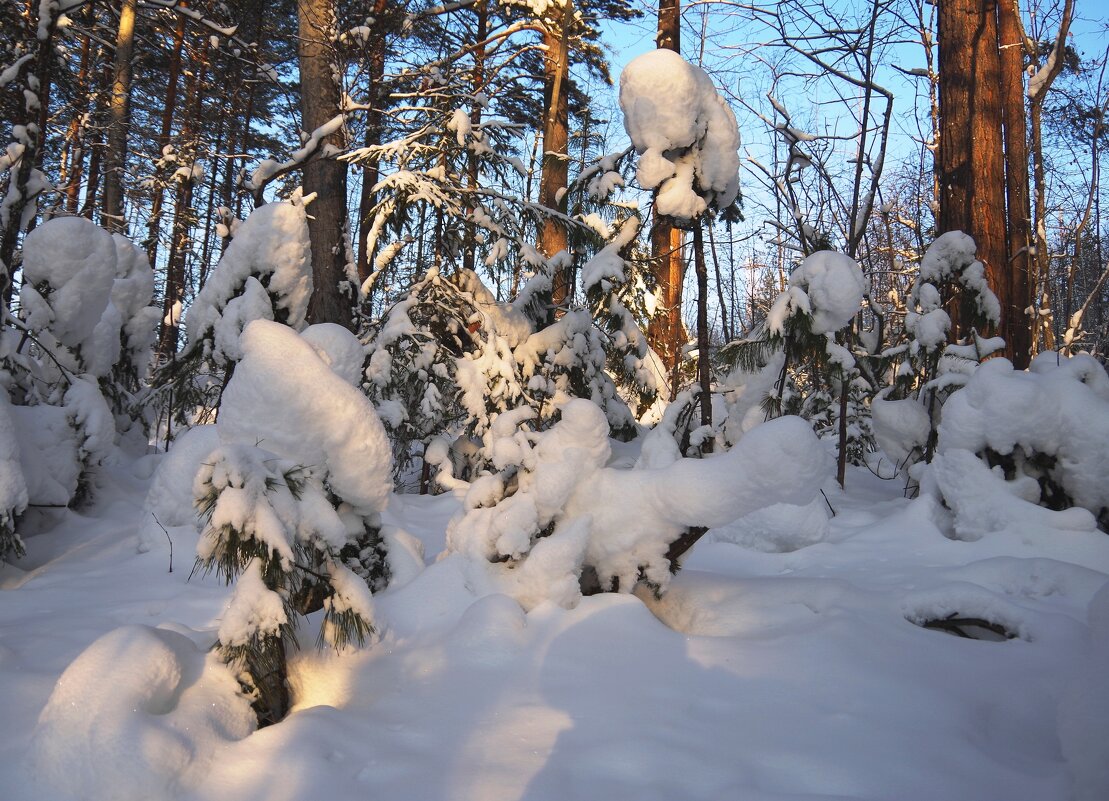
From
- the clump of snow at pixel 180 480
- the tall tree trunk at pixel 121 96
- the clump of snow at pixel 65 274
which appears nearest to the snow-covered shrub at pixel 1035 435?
the clump of snow at pixel 180 480

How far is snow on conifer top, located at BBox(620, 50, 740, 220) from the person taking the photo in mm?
4145

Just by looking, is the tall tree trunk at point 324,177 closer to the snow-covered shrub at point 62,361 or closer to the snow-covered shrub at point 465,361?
the snow-covered shrub at point 465,361

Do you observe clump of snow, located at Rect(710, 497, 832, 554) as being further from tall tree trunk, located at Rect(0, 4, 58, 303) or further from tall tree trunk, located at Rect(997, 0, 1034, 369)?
tall tree trunk, located at Rect(0, 4, 58, 303)

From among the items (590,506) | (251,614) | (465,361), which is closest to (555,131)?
(465,361)

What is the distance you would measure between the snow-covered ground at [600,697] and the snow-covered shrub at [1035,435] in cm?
117

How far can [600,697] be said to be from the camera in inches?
87.9

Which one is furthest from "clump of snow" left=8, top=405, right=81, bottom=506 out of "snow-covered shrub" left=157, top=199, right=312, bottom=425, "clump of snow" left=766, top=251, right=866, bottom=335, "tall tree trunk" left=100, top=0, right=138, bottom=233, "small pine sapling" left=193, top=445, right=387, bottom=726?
"tall tree trunk" left=100, top=0, right=138, bottom=233

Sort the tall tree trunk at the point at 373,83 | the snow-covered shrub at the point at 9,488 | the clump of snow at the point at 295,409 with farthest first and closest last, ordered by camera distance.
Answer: the tall tree trunk at the point at 373,83
the snow-covered shrub at the point at 9,488
the clump of snow at the point at 295,409

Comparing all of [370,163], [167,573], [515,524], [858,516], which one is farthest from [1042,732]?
[370,163]

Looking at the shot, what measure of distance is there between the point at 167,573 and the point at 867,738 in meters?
3.57

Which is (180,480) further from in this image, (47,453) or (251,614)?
(251,614)

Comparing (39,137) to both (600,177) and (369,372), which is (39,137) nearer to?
(369,372)

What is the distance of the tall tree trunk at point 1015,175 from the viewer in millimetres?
5859

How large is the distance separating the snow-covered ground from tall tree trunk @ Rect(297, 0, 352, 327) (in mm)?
3617
